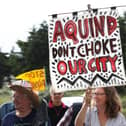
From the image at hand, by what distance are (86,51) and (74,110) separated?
2.03 ft

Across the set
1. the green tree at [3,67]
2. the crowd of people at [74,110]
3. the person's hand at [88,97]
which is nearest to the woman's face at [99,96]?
the crowd of people at [74,110]

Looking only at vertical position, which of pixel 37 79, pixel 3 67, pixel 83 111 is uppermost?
pixel 3 67

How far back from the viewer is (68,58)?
552 cm

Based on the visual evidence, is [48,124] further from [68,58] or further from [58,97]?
[58,97]

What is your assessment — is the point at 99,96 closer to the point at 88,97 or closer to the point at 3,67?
the point at 88,97

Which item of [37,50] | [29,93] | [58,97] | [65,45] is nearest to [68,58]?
[65,45]

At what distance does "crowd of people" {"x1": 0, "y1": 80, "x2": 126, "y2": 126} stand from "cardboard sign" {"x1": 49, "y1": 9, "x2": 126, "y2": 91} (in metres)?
0.14

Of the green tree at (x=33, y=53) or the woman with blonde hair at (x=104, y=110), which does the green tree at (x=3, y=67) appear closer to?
the green tree at (x=33, y=53)

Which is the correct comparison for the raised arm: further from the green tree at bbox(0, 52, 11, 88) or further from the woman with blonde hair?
the green tree at bbox(0, 52, 11, 88)

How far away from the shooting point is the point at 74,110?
5633 millimetres

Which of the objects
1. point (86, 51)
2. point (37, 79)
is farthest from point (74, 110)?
point (37, 79)

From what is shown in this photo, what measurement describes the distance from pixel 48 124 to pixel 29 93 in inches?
12.9

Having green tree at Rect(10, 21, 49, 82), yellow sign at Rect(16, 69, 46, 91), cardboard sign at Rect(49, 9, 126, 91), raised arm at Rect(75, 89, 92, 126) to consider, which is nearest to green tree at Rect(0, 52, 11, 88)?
green tree at Rect(10, 21, 49, 82)

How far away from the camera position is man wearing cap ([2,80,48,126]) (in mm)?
5086
